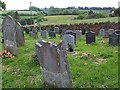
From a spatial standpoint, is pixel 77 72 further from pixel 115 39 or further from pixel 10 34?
pixel 115 39

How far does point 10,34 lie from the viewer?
1388 cm

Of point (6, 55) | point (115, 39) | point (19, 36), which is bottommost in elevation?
point (6, 55)

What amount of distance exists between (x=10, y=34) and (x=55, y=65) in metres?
6.48

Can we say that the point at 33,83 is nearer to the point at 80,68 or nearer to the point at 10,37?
the point at 80,68

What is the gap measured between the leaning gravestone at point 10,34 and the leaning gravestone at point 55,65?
5138mm

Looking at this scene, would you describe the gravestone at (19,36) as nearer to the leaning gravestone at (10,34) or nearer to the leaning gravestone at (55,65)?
the leaning gravestone at (10,34)

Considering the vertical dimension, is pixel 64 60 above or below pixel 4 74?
above

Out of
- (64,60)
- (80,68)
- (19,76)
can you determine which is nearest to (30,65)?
(19,76)

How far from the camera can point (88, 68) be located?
1014cm

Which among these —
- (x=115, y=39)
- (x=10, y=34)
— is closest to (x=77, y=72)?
(x=10, y=34)

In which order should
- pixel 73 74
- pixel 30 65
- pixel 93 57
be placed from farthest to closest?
pixel 93 57, pixel 30 65, pixel 73 74

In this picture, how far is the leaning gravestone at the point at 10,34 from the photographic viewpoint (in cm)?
1357

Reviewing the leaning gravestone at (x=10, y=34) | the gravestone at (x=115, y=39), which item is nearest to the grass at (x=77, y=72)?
the leaning gravestone at (x=10, y=34)

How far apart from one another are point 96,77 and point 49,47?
1809 mm
